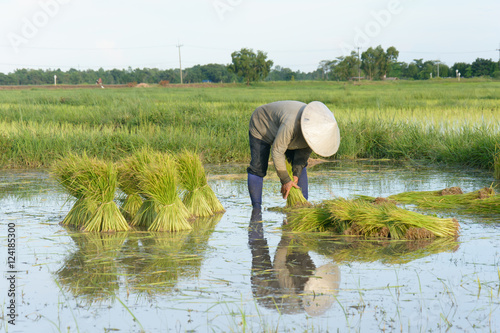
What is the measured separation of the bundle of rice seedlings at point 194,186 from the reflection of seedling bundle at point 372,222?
1.12 meters

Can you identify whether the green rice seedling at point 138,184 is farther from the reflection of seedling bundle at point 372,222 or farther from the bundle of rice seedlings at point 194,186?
the reflection of seedling bundle at point 372,222

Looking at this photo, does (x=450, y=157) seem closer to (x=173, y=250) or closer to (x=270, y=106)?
(x=270, y=106)

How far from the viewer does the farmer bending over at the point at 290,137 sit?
17.0ft

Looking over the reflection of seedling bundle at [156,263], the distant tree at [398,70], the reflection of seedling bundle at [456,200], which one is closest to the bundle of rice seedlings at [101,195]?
the reflection of seedling bundle at [156,263]

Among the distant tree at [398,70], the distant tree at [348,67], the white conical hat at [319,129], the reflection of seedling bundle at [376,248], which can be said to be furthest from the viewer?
the distant tree at [398,70]

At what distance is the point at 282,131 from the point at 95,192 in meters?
1.96

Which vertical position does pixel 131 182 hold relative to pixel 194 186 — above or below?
above

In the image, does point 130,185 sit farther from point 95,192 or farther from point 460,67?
point 460,67

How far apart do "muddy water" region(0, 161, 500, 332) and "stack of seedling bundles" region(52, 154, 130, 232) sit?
0.25 m

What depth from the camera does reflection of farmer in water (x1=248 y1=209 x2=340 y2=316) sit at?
3297 mm

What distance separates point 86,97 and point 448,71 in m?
70.8

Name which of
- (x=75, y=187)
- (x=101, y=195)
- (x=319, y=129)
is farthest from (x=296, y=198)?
(x=75, y=187)

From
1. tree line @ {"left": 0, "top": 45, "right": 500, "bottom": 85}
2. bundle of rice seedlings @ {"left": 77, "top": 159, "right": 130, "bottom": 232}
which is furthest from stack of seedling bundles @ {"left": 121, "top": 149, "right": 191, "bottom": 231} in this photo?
tree line @ {"left": 0, "top": 45, "right": 500, "bottom": 85}

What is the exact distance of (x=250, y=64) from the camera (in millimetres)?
69562
